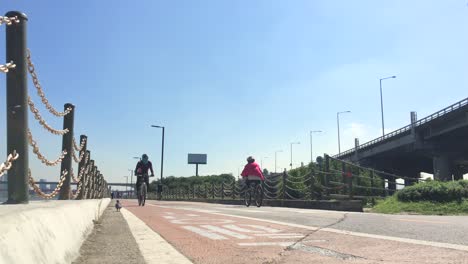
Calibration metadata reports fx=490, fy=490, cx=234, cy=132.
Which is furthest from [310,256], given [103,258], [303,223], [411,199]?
[411,199]

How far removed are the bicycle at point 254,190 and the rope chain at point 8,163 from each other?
13541 millimetres

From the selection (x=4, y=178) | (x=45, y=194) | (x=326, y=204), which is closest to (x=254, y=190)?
(x=326, y=204)

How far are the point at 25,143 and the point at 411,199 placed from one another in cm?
1234

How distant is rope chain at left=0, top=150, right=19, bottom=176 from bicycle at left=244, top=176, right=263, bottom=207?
1354cm

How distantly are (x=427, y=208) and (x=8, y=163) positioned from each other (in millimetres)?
11762

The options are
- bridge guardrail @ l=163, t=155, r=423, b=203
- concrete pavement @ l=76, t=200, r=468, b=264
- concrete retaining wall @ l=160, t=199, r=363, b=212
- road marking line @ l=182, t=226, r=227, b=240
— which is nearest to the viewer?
concrete pavement @ l=76, t=200, r=468, b=264

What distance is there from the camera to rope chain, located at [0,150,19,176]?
4605 mm

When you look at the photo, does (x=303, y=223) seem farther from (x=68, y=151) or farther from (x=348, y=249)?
(x=68, y=151)

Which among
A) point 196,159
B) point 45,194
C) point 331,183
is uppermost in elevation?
point 196,159

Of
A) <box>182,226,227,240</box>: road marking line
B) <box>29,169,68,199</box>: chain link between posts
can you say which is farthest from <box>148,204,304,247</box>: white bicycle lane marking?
<box>29,169,68,199</box>: chain link between posts

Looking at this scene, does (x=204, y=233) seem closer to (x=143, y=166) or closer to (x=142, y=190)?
(x=143, y=166)

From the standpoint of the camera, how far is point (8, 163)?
4.94 meters

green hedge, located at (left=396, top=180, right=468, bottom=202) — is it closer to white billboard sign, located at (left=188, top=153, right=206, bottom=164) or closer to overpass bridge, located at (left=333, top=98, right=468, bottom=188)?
overpass bridge, located at (left=333, top=98, right=468, bottom=188)

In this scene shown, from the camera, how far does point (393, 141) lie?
73500 millimetres
